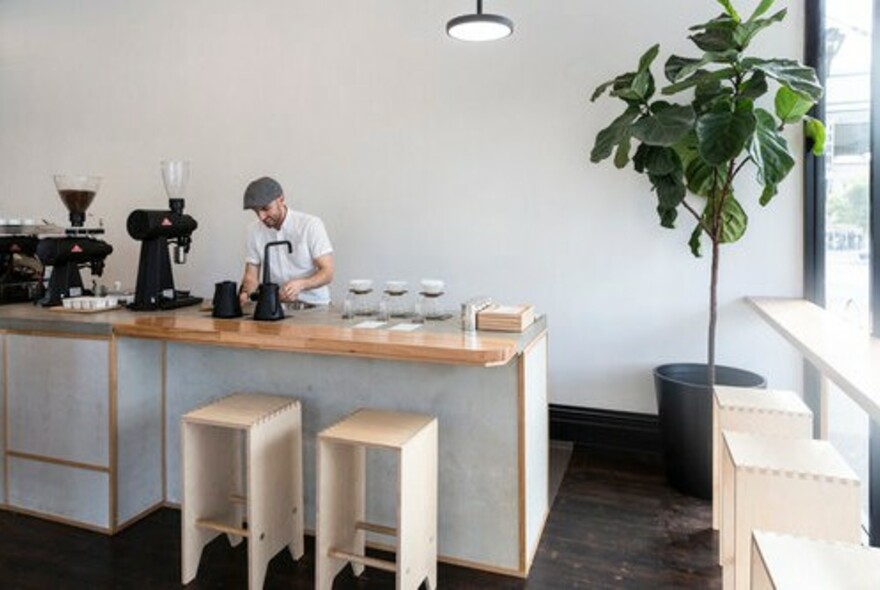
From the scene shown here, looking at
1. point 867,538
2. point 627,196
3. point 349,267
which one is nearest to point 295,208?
point 349,267

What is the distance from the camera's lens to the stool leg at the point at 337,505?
6.75ft

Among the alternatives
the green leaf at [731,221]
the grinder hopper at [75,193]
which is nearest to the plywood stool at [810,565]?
the green leaf at [731,221]

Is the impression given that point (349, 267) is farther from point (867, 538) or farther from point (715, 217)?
point (867, 538)

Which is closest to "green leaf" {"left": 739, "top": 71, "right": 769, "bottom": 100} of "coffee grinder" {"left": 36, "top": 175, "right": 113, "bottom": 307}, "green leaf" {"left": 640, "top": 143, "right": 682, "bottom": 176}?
"green leaf" {"left": 640, "top": 143, "right": 682, "bottom": 176}

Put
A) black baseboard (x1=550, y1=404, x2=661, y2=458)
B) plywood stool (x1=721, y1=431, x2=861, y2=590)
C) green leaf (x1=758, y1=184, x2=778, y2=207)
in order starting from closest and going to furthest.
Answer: plywood stool (x1=721, y1=431, x2=861, y2=590), green leaf (x1=758, y1=184, x2=778, y2=207), black baseboard (x1=550, y1=404, x2=661, y2=458)

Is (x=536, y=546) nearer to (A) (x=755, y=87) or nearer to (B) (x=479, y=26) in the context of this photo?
(A) (x=755, y=87)

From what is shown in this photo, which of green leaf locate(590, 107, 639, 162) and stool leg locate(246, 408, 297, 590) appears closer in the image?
stool leg locate(246, 408, 297, 590)

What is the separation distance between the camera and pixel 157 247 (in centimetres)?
279

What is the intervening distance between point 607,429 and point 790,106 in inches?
80.2

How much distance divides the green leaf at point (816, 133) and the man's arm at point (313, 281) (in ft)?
8.48

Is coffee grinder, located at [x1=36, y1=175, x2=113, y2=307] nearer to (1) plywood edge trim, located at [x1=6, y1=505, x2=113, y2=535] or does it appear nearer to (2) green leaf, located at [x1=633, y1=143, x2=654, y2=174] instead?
(1) plywood edge trim, located at [x1=6, y1=505, x2=113, y2=535]

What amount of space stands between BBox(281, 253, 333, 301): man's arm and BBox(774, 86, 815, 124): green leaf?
7.86 feet

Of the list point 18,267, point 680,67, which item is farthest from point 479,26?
point 18,267

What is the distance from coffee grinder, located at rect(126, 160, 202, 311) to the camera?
2.70 meters
